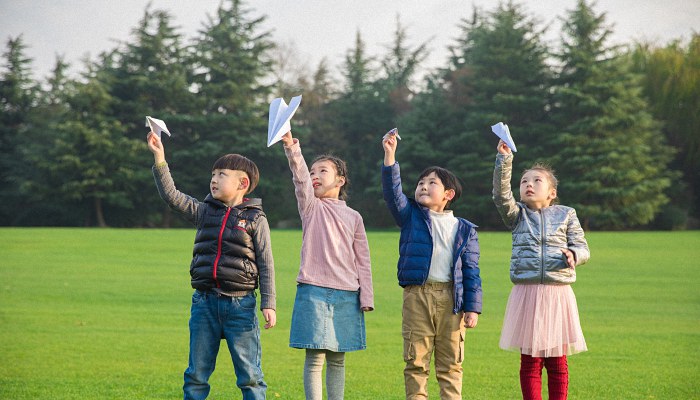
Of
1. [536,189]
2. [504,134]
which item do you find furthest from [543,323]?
[504,134]

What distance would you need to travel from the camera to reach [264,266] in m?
4.20

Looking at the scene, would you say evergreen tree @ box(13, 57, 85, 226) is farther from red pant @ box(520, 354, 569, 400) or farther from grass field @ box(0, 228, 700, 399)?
red pant @ box(520, 354, 569, 400)

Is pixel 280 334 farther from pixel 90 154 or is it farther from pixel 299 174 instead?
pixel 90 154

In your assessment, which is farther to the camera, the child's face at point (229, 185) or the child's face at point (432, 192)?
the child's face at point (432, 192)

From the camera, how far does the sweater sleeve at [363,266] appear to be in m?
4.39

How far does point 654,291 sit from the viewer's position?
43.7 ft

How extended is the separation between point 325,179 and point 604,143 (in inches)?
1388

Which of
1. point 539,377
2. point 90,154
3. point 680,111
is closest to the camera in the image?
point 539,377

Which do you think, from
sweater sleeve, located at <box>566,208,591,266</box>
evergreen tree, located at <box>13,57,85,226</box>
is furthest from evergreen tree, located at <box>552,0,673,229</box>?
sweater sleeve, located at <box>566,208,591,266</box>

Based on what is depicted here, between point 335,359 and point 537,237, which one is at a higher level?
point 537,237

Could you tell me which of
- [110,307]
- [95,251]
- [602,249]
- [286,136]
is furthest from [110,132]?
[286,136]

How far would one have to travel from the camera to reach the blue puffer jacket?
4383 mm

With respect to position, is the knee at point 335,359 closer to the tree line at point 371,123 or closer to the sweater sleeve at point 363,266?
the sweater sleeve at point 363,266

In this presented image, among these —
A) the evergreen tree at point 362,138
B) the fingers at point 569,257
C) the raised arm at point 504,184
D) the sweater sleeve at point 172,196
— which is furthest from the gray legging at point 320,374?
the evergreen tree at point 362,138
